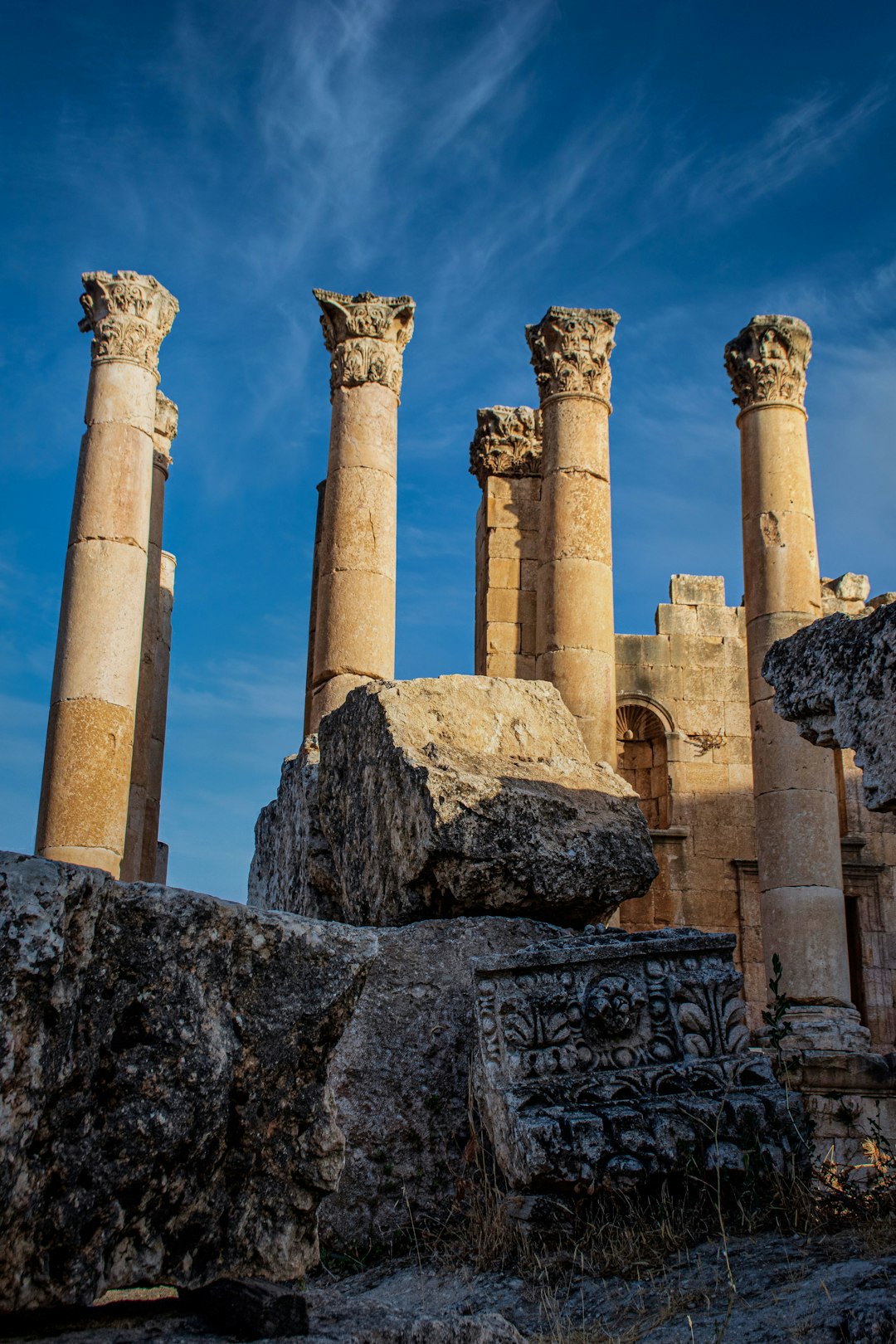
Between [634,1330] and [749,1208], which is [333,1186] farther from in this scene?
[749,1208]

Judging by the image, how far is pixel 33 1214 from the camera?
2.02 metres

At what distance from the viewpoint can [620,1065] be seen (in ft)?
15.8

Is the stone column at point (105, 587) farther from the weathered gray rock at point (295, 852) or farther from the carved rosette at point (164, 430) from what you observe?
the weathered gray rock at point (295, 852)

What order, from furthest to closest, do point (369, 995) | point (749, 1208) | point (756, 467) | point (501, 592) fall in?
point (501, 592)
point (756, 467)
point (369, 995)
point (749, 1208)

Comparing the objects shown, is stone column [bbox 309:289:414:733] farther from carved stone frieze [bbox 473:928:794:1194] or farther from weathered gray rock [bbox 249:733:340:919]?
carved stone frieze [bbox 473:928:794:1194]

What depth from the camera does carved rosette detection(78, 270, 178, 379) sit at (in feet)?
52.2

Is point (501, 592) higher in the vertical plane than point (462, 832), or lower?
higher

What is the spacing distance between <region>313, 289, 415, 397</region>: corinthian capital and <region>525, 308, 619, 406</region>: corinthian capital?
1654 mm

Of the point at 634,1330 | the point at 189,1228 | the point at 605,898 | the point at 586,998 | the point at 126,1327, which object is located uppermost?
the point at 605,898

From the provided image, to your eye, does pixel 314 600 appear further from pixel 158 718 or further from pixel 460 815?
pixel 460 815

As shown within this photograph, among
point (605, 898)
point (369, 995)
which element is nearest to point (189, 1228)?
point (369, 995)

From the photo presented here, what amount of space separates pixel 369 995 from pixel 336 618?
9.36 metres

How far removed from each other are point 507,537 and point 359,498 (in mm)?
2888

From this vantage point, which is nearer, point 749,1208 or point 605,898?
point 749,1208
